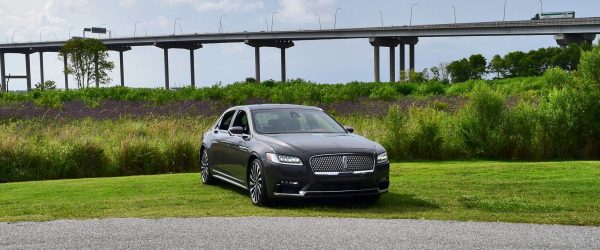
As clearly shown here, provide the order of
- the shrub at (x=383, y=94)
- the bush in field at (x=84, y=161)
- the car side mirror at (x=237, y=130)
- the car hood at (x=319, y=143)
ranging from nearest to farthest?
the car hood at (x=319, y=143) → the car side mirror at (x=237, y=130) → the bush in field at (x=84, y=161) → the shrub at (x=383, y=94)

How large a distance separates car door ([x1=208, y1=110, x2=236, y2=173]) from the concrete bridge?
225 feet

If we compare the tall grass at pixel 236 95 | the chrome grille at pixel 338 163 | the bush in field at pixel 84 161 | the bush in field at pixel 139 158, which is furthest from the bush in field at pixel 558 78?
the bush in field at pixel 84 161

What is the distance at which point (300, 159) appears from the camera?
10.7 metres

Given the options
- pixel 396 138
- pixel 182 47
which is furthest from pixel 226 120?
pixel 182 47

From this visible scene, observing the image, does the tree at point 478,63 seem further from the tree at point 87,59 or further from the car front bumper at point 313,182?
the car front bumper at point 313,182

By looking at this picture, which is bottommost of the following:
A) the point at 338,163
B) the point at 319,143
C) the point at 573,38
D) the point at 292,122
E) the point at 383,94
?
the point at 338,163

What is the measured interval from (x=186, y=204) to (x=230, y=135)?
1.79m

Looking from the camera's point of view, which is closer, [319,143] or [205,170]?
[319,143]

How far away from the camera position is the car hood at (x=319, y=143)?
1080cm

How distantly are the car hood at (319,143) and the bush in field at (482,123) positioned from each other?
28.6 ft

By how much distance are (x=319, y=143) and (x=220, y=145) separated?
2787mm

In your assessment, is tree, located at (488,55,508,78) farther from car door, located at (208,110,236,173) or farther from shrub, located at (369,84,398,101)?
car door, located at (208,110,236,173)

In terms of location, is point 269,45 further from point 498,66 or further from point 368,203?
point 368,203

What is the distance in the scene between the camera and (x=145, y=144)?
1755cm
